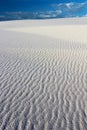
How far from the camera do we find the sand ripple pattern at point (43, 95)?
434cm

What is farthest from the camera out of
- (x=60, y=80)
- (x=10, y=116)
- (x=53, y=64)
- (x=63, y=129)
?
(x=53, y=64)

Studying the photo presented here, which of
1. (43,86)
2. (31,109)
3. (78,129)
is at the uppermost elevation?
(43,86)

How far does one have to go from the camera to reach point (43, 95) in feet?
18.4

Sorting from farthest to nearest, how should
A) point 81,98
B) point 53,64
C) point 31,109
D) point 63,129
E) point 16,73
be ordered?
point 53,64 → point 16,73 → point 81,98 → point 31,109 → point 63,129

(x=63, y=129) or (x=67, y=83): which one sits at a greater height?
(x=67, y=83)

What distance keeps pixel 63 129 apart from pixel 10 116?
1.18 metres

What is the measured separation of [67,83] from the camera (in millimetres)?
6469

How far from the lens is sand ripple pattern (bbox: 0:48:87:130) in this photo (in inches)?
171

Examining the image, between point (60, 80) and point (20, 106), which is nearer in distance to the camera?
point (20, 106)

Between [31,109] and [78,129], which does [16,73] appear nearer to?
[31,109]

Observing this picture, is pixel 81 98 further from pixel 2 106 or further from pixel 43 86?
pixel 2 106

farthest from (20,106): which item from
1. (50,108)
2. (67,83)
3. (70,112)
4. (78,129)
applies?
(67,83)

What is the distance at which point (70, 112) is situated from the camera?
4.74m

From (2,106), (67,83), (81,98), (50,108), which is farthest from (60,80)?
(2,106)
